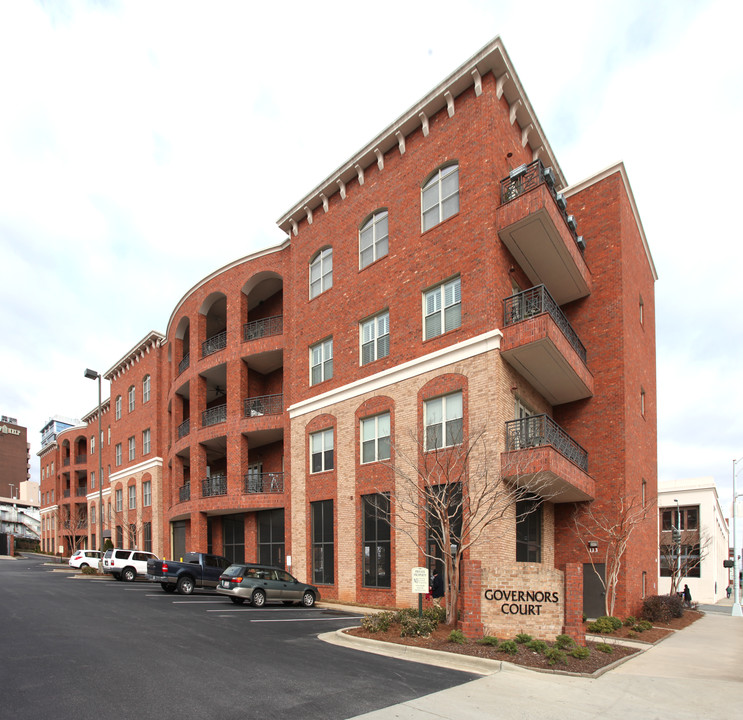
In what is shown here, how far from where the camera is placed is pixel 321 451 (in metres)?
26.2

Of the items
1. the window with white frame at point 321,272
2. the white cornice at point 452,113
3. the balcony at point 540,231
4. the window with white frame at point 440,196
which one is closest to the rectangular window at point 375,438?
the window with white frame at point 321,272

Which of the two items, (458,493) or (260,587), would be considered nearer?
(458,493)

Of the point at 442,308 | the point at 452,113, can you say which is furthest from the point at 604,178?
the point at 442,308

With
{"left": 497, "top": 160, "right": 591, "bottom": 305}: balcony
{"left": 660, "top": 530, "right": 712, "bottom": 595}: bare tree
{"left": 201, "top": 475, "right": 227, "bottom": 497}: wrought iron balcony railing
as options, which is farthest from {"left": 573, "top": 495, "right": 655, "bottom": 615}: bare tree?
{"left": 660, "top": 530, "right": 712, "bottom": 595}: bare tree

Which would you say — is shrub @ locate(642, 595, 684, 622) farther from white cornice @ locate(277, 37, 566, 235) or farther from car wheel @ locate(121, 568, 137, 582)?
car wheel @ locate(121, 568, 137, 582)

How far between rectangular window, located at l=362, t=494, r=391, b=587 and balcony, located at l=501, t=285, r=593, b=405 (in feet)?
22.4

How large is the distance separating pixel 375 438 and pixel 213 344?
49.5 feet

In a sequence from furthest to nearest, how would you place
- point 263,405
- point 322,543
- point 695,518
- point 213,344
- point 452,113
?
point 695,518
point 213,344
point 263,405
point 322,543
point 452,113

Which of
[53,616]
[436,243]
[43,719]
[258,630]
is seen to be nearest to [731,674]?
[258,630]

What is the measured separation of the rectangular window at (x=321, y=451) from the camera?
25.7 meters

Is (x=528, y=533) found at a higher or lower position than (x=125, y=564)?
higher

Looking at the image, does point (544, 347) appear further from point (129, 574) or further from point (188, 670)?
point (129, 574)

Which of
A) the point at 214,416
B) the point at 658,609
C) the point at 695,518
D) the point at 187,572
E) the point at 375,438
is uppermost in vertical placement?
the point at 214,416

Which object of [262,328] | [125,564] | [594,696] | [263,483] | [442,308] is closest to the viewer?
[594,696]
